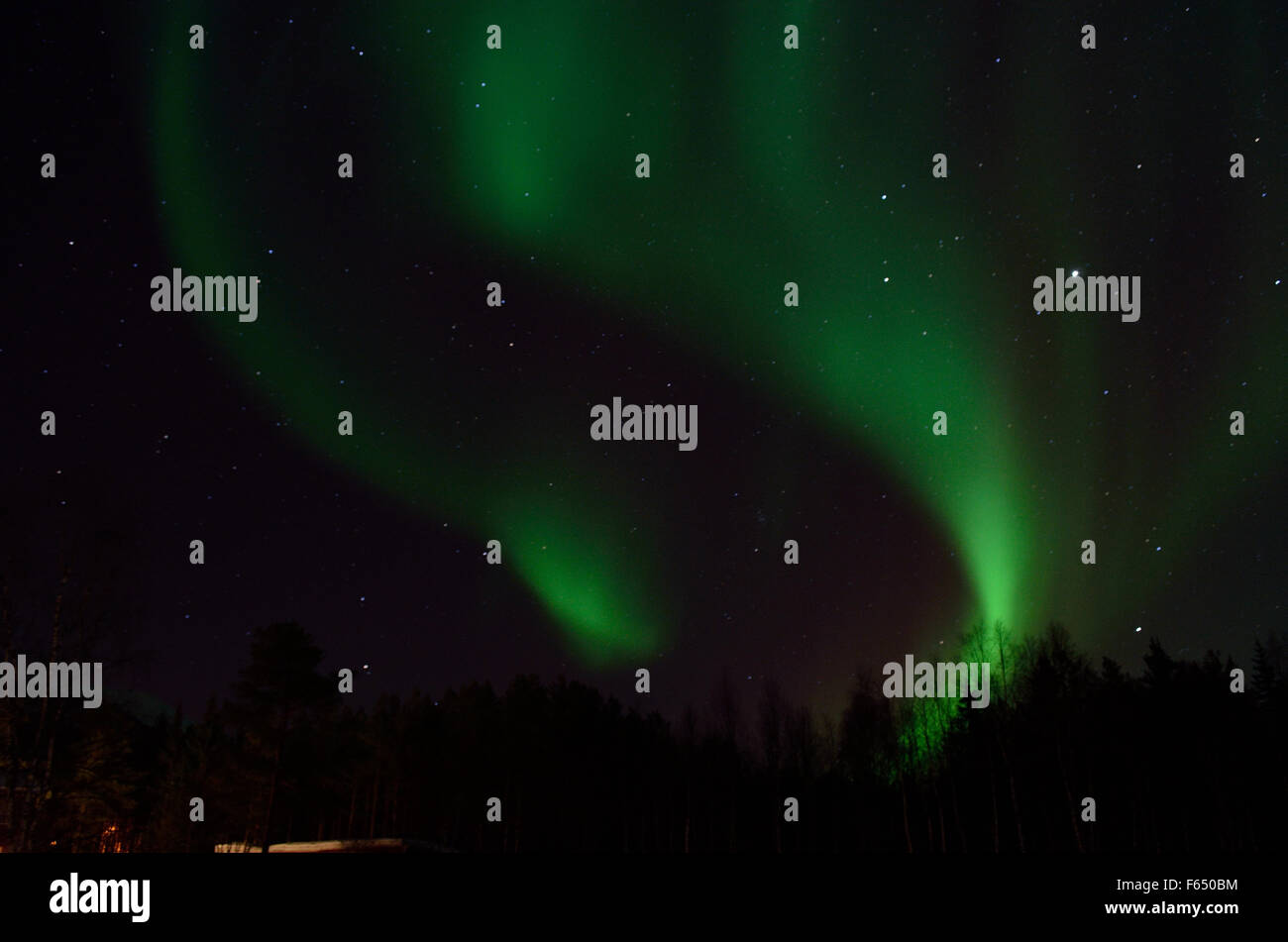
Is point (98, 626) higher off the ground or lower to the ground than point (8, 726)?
higher

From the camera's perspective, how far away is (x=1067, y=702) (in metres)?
45.1

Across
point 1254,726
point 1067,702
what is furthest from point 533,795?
point 1254,726

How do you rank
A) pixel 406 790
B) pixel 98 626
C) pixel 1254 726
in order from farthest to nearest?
pixel 406 790 → pixel 1254 726 → pixel 98 626

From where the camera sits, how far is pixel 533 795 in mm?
61625
